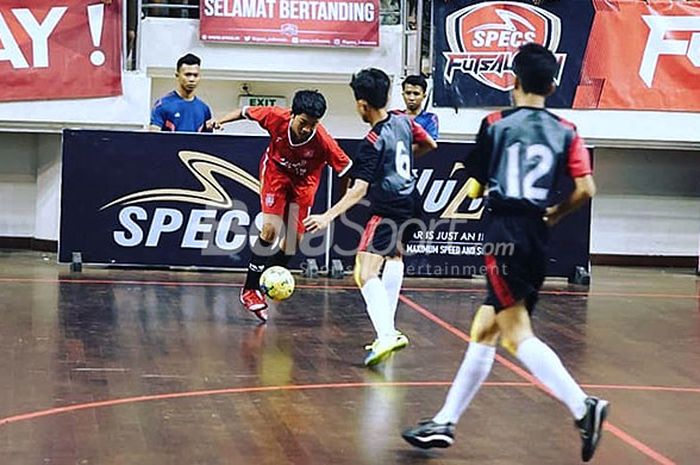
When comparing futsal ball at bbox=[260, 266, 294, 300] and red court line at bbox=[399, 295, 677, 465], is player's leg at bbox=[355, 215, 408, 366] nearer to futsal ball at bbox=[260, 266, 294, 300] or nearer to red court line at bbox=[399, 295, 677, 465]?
red court line at bbox=[399, 295, 677, 465]

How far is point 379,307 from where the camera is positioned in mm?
9008

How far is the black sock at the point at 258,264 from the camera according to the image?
1123 centimetres

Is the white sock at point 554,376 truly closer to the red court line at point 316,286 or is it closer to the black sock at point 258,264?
the black sock at point 258,264

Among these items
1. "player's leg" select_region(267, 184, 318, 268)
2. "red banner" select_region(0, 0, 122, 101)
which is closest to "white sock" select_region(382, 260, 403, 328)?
"player's leg" select_region(267, 184, 318, 268)

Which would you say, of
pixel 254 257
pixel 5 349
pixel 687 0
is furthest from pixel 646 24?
pixel 5 349

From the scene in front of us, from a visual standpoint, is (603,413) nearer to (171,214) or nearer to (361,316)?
(361,316)

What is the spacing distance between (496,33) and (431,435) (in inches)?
436

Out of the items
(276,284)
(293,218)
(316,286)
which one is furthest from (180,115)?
(276,284)

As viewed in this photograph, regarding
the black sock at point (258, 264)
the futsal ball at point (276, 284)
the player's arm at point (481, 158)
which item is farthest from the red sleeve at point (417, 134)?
the player's arm at point (481, 158)

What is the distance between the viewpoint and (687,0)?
17.4 meters

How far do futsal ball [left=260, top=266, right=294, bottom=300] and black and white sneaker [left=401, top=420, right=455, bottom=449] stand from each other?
177 inches

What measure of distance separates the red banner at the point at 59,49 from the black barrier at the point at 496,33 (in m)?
4.16

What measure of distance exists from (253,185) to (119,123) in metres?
2.95

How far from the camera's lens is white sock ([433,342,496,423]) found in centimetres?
638
